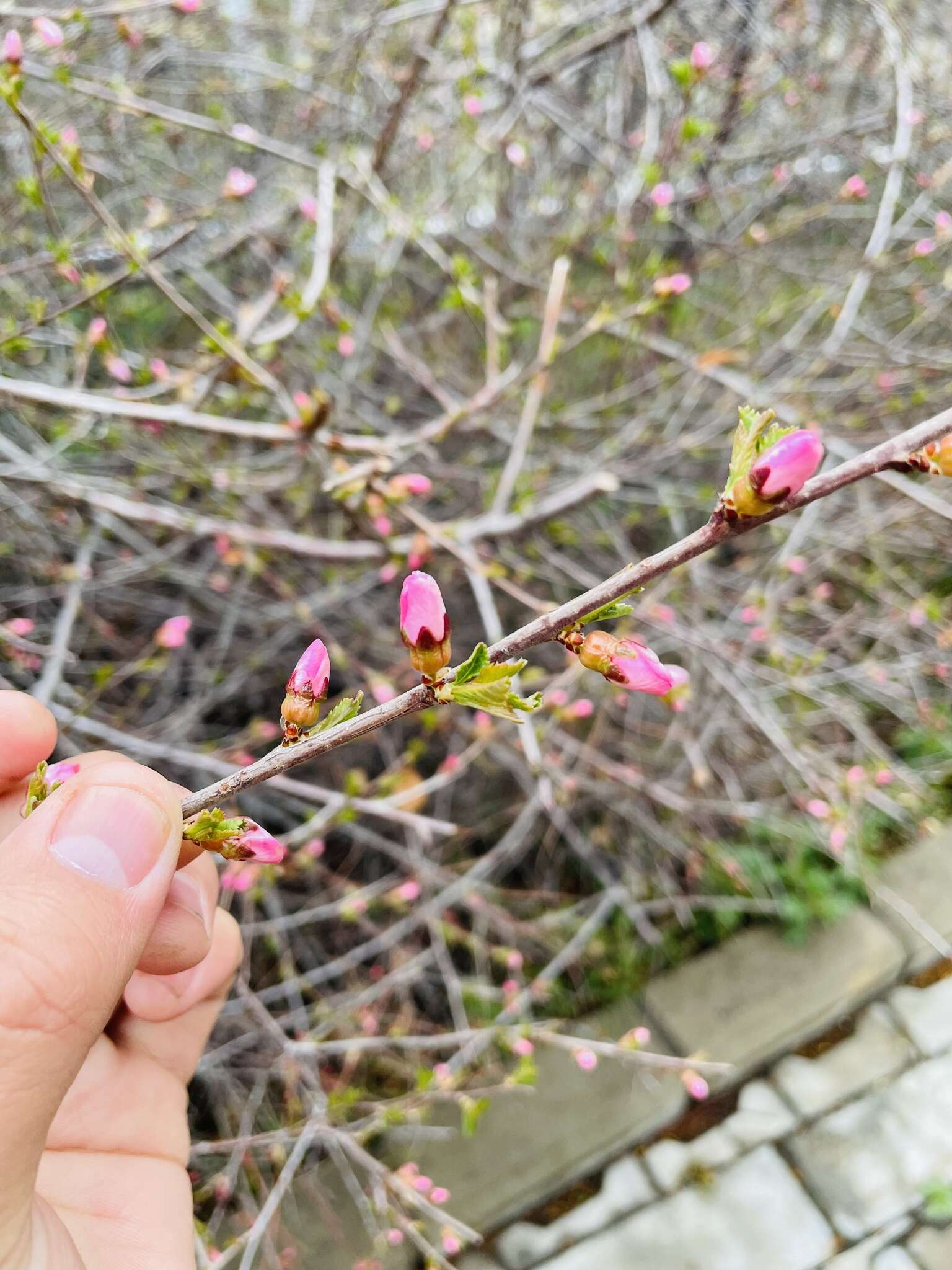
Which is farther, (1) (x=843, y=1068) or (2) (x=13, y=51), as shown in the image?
(1) (x=843, y=1068)

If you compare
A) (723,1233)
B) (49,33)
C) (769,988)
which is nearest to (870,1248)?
(723,1233)

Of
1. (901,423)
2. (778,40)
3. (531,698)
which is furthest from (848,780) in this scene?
(778,40)

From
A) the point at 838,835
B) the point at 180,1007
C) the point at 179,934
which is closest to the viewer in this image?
the point at 179,934

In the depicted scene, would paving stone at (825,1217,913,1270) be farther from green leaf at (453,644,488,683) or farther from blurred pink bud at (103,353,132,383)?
blurred pink bud at (103,353,132,383)

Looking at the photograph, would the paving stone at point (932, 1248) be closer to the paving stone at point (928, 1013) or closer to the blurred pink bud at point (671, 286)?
the paving stone at point (928, 1013)

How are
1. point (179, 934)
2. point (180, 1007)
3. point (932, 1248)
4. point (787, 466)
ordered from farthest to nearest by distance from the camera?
point (932, 1248) < point (180, 1007) < point (179, 934) < point (787, 466)

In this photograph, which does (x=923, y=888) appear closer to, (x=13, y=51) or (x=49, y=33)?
(x=13, y=51)

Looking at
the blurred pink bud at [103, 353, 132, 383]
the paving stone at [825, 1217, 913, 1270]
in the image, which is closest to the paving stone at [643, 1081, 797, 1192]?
the paving stone at [825, 1217, 913, 1270]
